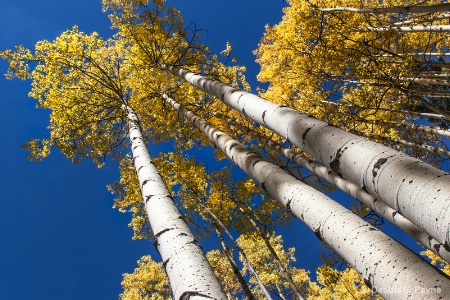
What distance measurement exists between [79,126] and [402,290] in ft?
23.0

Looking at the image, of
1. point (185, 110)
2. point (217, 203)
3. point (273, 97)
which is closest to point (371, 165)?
point (185, 110)

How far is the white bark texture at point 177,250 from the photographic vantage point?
1999mm

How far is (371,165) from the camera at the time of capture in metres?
1.79

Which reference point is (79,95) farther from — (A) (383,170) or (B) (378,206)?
(A) (383,170)

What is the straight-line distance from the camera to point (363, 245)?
1964mm

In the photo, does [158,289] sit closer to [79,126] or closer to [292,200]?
[79,126]

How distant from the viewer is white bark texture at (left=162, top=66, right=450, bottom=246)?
1.44 meters

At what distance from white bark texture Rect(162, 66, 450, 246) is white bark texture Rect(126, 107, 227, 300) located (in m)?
1.15

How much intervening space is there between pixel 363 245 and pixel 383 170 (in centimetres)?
55

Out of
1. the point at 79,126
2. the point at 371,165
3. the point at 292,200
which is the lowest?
the point at 371,165

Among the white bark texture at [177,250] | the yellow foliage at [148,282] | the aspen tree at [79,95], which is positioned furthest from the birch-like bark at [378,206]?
the yellow foliage at [148,282]

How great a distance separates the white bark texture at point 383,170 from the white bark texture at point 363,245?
298mm

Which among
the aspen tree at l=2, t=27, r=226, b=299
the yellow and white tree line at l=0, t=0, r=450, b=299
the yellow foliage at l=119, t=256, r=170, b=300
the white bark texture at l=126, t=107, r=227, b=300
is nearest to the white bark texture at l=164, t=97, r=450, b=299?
the yellow and white tree line at l=0, t=0, r=450, b=299

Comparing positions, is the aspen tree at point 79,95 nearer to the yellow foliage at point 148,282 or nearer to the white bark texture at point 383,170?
the white bark texture at point 383,170
